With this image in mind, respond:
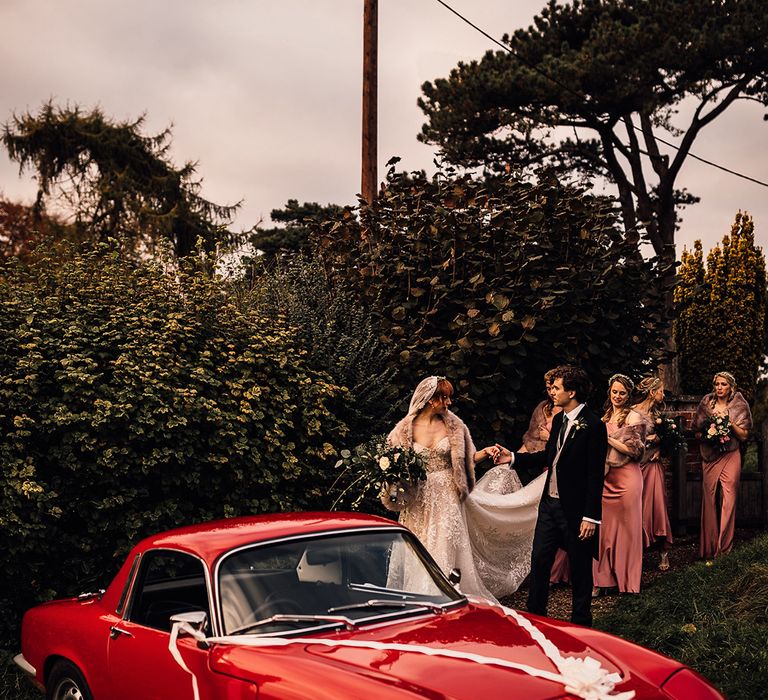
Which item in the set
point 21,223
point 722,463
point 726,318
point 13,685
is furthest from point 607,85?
point 21,223

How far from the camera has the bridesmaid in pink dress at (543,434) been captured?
10062 mm

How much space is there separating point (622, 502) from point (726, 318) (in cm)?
1515

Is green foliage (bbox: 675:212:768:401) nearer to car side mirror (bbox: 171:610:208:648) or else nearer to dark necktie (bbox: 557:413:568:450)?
dark necktie (bbox: 557:413:568:450)

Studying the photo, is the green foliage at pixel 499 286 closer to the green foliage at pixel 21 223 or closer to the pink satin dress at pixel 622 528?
the pink satin dress at pixel 622 528

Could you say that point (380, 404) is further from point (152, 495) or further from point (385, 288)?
point (152, 495)

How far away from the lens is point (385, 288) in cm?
1112

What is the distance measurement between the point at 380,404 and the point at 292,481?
1519mm

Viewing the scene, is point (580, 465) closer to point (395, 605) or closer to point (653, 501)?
point (395, 605)

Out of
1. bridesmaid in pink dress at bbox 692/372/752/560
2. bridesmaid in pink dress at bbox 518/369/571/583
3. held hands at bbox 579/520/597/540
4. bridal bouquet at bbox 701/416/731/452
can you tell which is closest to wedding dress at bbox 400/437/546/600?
bridesmaid in pink dress at bbox 518/369/571/583

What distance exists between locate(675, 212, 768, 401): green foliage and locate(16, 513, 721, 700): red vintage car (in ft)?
65.7

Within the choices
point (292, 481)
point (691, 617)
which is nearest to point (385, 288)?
point (292, 481)

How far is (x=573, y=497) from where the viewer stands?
717cm

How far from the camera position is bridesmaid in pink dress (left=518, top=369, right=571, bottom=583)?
10062 millimetres

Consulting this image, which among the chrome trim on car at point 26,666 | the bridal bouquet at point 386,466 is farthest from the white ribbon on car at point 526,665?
the bridal bouquet at point 386,466
